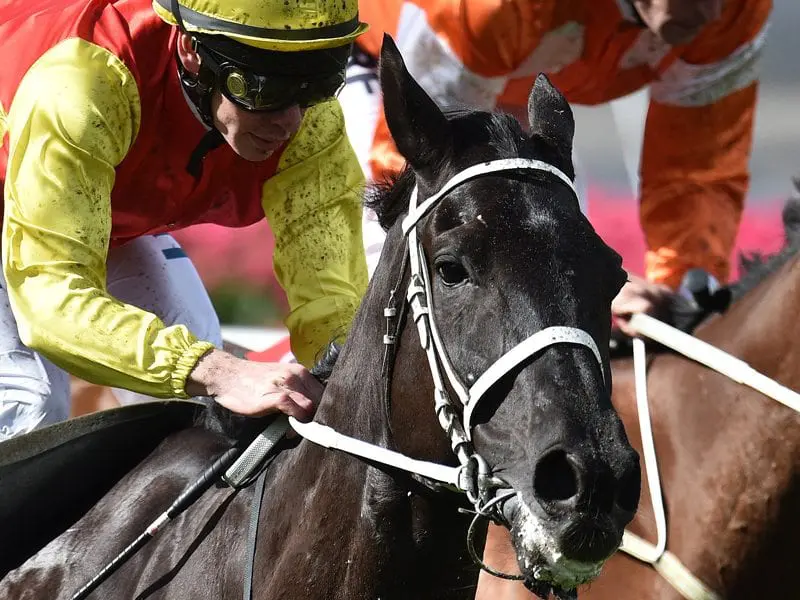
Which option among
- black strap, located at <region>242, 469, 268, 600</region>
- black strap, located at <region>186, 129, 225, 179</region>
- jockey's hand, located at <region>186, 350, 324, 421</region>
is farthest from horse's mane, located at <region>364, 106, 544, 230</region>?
black strap, located at <region>186, 129, 225, 179</region>

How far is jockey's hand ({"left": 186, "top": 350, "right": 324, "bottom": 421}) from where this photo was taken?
251 centimetres

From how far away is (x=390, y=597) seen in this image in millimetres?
2359

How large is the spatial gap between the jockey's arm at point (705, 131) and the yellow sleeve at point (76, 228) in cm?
205

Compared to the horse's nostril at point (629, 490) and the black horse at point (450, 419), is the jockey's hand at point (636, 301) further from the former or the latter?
the horse's nostril at point (629, 490)

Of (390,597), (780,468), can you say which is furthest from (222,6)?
(780,468)

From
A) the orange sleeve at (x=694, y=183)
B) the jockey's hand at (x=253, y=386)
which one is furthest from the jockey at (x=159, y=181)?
the orange sleeve at (x=694, y=183)

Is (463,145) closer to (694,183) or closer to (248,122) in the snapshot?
(248,122)

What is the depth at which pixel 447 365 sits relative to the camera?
2150mm

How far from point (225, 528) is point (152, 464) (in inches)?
16.4

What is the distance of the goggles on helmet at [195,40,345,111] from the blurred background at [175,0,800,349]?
16.5ft

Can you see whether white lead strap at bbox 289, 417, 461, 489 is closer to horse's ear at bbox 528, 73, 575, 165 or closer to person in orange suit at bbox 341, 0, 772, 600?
horse's ear at bbox 528, 73, 575, 165

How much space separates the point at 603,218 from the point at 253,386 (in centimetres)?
657

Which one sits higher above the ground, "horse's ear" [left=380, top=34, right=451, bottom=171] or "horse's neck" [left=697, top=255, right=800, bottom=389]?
"horse's ear" [left=380, top=34, right=451, bottom=171]

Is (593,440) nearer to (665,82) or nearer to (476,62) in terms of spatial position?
(476,62)
